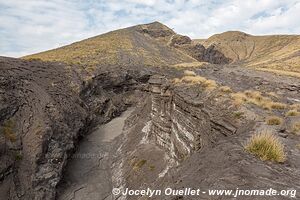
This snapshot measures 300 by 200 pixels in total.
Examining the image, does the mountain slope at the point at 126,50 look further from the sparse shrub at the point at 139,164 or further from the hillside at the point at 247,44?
the sparse shrub at the point at 139,164

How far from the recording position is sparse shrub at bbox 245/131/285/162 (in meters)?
11.8

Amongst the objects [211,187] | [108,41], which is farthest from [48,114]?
[108,41]

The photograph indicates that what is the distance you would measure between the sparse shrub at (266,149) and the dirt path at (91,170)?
21.0 meters

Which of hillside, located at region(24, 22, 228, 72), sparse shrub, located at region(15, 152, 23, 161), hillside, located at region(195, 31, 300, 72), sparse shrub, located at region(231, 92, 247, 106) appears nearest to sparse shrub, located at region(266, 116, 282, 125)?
sparse shrub, located at region(231, 92, 247, 106)

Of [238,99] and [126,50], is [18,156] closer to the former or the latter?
[238,99]

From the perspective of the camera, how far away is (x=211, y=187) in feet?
33.7

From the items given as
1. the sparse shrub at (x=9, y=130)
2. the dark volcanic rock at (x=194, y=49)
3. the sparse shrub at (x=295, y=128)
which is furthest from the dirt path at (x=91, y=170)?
the dark volcanic rock at (x=194, y=49)

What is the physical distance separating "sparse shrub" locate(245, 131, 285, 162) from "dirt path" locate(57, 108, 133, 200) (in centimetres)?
2096

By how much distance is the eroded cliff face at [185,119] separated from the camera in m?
19.7

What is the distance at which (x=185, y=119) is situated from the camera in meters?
26.2

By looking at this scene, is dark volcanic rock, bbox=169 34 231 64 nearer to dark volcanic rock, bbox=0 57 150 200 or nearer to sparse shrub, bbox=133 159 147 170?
dark volcanic rock, bbox=0 57 150 200

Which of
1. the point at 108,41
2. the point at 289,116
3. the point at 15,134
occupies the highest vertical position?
the point at 108,41

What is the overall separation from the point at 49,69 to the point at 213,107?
38986 millimetres

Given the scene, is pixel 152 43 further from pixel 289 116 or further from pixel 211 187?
pixel 211 187
